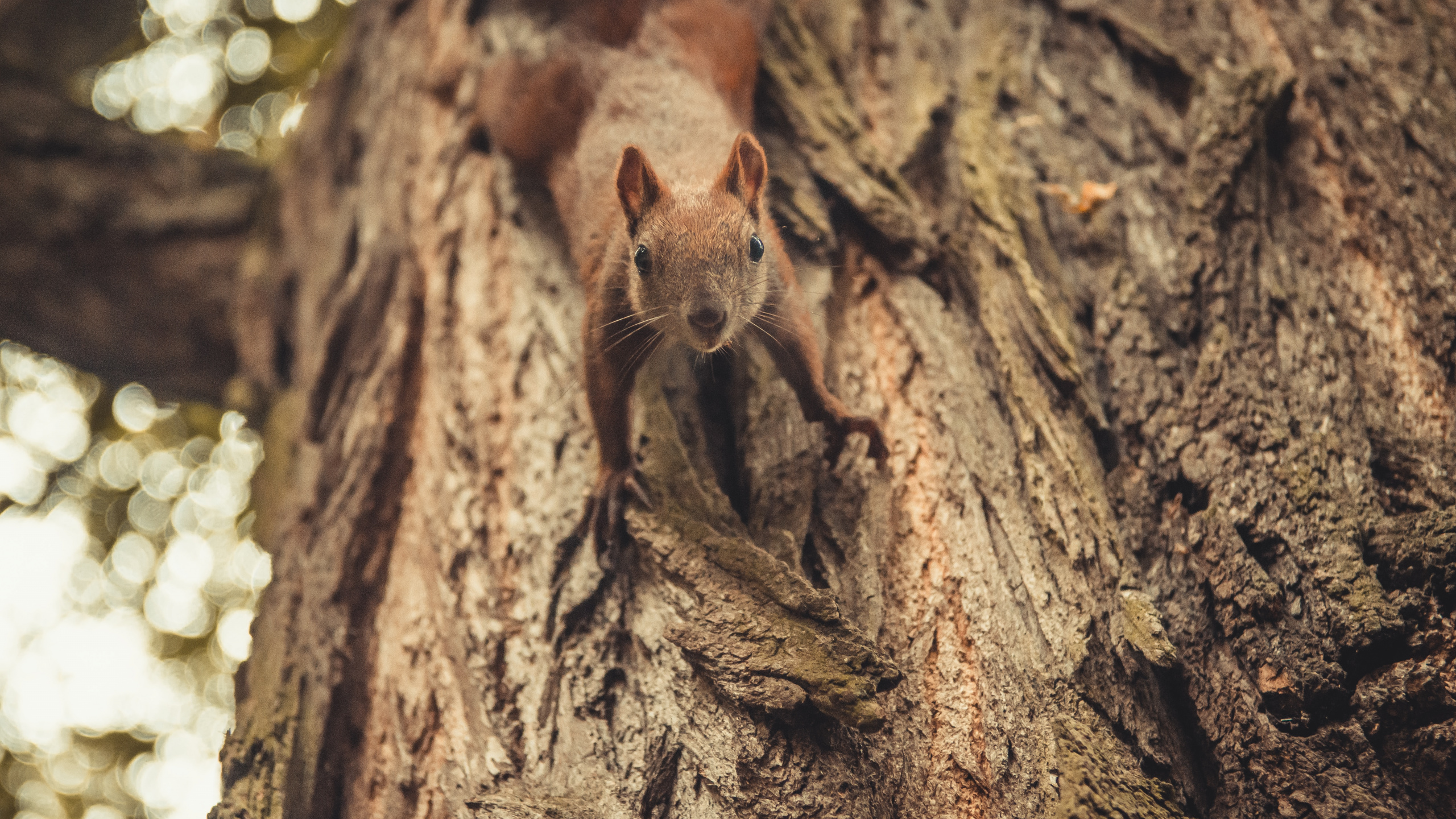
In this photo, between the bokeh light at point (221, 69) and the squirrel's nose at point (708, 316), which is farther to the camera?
the bokeh light at point (221, 69)

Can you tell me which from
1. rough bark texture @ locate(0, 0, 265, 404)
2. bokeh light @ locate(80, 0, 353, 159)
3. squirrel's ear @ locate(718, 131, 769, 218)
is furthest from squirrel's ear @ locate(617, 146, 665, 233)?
bokeh light @ locate(80, 0, 353, 159)

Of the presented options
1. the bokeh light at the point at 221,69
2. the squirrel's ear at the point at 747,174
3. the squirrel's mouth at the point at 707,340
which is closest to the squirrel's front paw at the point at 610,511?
the squirrel's mouth at the point at 707,340

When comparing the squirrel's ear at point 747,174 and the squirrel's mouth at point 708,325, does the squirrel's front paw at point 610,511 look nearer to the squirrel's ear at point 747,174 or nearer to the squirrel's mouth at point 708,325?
the squirrel's mouth at point 708,325

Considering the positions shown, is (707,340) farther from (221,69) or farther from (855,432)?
(221,69)

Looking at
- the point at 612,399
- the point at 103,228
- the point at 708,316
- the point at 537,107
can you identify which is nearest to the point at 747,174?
the point at 708,316

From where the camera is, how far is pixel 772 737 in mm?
2055

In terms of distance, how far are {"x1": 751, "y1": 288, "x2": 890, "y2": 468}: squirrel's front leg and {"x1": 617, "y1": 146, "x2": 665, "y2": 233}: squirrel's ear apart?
1.47ft

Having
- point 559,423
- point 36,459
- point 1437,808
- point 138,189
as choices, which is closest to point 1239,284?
point 1437,808

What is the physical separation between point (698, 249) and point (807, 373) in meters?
0.47

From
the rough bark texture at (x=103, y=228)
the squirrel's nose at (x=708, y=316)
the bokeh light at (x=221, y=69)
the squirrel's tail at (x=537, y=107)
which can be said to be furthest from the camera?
the bokeh light at (x=221, y=69)

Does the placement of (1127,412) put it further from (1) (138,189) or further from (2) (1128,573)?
(1) (138,189)

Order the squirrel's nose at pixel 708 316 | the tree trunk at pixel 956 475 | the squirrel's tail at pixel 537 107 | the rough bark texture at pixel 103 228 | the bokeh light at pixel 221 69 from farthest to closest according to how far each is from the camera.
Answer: the bokeh light at pixel 221 69 → the rough bark texture at pixel 103 228 → the squirrel's tail at pixel 537 107 → the squirrel's nose at pixel 708 316 → the tree trunk at pixel 956 475

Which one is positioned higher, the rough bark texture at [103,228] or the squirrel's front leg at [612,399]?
the rough bark texture at [103,228]

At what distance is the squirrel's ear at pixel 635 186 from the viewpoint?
2574mm
